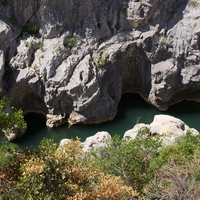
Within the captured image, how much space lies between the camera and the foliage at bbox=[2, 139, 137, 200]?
8.31m

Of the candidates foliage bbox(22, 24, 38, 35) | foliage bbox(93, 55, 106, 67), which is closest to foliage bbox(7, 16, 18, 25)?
foliage bbox(22, 24, 38, 35)

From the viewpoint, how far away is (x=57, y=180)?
922 centimetres

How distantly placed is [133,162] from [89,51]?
1364 centimetres

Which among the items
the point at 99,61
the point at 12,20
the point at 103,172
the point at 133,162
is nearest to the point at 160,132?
the point at 133,162

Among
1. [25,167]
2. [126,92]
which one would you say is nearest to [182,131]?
[126,92]

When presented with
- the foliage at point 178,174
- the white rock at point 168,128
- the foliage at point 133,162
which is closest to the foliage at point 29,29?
the white rock at point 168,128

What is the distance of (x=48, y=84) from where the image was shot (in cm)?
2325

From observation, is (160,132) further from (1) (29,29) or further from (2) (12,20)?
(2) (12,20)

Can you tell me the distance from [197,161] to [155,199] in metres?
2.17

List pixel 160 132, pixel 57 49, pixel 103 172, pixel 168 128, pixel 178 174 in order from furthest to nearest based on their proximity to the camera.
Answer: pixel 57 49 < pixel 168 128 < pixel 160 132 < pixel 178 174 < pixel 103 172

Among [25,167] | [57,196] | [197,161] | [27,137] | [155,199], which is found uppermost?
[25,167]

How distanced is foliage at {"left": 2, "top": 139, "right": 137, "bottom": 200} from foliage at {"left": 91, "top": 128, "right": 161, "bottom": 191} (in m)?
2.53

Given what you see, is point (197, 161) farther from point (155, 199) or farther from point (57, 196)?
point (57, 196)

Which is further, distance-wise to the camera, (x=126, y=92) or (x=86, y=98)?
(x=126, y=92)
